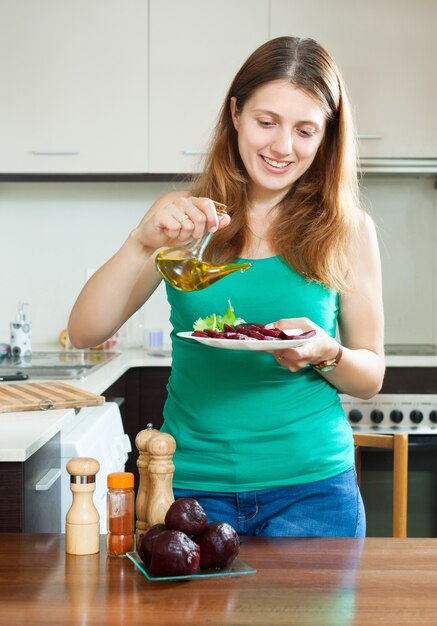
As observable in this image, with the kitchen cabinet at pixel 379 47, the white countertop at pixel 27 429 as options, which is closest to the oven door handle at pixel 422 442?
the kitchen cabinet at pixel 379 47

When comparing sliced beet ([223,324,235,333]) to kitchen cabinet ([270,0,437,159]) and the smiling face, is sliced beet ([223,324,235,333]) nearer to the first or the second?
the smiling face

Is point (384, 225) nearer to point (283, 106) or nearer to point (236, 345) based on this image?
point (283, 106)

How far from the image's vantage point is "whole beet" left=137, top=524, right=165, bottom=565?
3.60ft

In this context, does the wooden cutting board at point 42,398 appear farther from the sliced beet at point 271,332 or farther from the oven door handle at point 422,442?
the oven door handle at point 422,442

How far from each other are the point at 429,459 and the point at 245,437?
1.80 metres

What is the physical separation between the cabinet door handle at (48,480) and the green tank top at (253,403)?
0.89ft

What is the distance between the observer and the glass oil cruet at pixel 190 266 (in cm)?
135

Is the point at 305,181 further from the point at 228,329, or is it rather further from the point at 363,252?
the point at 228,329

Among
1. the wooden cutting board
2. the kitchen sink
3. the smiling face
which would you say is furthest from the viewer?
the kitchen sink

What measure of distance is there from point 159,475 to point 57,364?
69.8 inches

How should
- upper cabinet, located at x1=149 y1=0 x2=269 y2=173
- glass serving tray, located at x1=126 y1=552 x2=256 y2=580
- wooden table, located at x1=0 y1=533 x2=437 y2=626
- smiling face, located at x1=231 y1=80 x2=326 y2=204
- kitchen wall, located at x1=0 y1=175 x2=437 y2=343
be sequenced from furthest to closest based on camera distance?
kitchen wall, located at x1=0 y1=175 x2=437 y2=343
upper cabinet, located at x1=149 y1=0 x2=269 y2=173
smiling face, located at x1=231 y1=80 x2=326 y2=204
glass serving tray, located at x1=126 y1=552 x2=256 y2=580
wooden table, located at x1=0 y1=533 x2=437 y2=626

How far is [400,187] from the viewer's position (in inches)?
142

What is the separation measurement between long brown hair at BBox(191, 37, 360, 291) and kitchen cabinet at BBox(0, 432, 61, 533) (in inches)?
19.2

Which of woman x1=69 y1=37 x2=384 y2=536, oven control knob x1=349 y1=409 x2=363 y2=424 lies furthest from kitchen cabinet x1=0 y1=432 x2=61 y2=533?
oven control knob x1=349 y1=409 x2=363 y2=424
